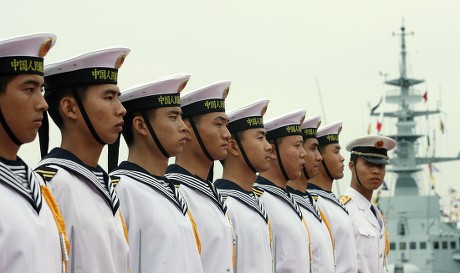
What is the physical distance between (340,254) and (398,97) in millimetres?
36660

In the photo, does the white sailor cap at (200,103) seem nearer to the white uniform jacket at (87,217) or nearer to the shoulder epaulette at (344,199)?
the white uniform jacket at (87,217)

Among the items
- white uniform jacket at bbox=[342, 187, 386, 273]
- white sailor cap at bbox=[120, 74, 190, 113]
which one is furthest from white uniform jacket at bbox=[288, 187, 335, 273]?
white sailor cap at bbox=[120, 74, 190, 113]

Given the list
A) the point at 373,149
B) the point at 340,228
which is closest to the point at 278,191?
the point at 340,228

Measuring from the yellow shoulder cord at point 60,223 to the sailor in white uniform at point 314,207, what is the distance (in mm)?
3749

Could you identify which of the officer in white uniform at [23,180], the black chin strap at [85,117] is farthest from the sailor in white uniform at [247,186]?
the officer in white uniform at [23,180]

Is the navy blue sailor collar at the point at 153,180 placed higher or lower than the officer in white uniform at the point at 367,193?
higher

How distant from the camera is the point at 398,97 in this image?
44750mm

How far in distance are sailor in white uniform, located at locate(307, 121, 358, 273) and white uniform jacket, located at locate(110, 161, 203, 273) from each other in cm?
323

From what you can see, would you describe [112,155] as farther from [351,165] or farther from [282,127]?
[351,165]

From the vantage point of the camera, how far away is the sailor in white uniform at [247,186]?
6.89 meters

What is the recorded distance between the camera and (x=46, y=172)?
4.85 metres

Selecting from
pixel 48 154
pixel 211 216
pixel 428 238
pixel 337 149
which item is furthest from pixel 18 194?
pixel 428 238

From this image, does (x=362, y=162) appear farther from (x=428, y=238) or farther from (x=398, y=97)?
(x=428, y=238)

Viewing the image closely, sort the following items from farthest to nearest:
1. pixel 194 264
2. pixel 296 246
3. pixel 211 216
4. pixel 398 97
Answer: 1. pixel 398 97
2. pixel 296 246
3. pixel 211 216
4. pixel 194 264
